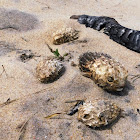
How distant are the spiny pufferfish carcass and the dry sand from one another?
0.29ft

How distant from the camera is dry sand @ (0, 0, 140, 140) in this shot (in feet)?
7.02

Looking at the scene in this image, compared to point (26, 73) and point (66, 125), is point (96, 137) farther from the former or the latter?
point (26, 73)

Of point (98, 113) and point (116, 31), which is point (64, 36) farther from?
point (98, 113)

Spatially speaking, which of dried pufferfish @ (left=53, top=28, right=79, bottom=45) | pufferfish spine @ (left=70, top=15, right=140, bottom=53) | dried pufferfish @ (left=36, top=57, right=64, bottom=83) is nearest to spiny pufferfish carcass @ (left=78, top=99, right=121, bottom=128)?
dried pufferfish @ (left=36, top=57, right=64, bottom=83)

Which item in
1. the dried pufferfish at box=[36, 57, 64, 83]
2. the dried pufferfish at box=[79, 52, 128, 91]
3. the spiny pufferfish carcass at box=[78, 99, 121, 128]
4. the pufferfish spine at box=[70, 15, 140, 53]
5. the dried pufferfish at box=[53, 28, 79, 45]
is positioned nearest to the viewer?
the spiny pufferfish carcass at box=[78, 99, 121, 128]

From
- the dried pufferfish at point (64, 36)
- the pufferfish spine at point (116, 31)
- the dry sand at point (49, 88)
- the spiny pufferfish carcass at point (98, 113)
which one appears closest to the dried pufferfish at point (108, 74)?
the dry sand at point (49, 88)

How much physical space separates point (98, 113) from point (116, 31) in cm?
196

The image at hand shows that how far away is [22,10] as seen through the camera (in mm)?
4750

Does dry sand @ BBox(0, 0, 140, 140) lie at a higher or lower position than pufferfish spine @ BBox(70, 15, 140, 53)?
lower

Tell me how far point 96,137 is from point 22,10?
12.0ft

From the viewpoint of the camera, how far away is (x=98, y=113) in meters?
2.10

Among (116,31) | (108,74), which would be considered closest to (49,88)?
(108,74)

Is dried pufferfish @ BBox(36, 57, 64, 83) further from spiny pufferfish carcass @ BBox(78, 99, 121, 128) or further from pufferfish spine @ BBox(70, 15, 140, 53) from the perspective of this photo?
pufferfish spine @ BBox(70, 15, 140, 53)

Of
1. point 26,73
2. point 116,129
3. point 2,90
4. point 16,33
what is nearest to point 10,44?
point 16,33
